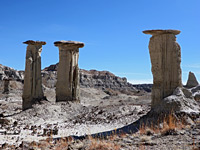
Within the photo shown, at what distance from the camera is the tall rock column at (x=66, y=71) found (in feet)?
67.9

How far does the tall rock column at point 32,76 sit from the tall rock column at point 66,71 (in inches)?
59.1

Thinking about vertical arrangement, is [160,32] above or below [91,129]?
above

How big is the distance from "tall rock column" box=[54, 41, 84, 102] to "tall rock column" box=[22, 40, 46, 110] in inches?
59.1

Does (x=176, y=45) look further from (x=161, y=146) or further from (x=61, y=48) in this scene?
(x=61, y=48)

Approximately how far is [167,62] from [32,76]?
1184 centimetres

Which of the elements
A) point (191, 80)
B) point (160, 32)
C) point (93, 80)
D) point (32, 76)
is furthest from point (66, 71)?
point (93, 80)

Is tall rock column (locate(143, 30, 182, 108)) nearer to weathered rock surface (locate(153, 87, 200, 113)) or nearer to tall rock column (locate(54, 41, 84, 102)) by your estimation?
weathered rock surface (locate(153, 87, 200, 113))

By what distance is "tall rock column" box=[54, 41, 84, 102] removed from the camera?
814 inches

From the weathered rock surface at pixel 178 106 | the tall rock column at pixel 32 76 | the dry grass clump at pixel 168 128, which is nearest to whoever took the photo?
the dry grass clump at pixel 168 128

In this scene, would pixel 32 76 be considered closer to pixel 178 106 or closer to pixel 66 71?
pixel 66 71

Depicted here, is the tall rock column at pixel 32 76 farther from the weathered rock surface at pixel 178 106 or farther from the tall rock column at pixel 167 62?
the weathered rock surface at pixel 178 106

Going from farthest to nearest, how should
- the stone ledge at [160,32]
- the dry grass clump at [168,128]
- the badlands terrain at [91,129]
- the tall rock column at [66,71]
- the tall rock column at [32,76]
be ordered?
the tall rock column at [66,71], the tall rock column at [32,76], the stone ledge at [160,32], the dry grass clump at [168,128], the badlands terrain at [91,129]

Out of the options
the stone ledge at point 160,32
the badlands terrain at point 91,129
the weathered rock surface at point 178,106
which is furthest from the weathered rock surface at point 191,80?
the weathered rock surface at point 178,106

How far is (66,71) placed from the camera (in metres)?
20.7
